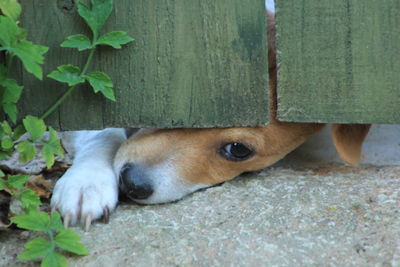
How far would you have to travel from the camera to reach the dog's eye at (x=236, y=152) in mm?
3148

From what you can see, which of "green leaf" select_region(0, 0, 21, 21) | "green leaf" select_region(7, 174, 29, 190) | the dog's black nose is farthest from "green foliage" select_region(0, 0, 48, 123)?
the dog's black nose

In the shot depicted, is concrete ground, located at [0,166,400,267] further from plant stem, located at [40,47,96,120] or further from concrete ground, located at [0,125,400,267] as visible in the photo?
plant stem, located at [40,47,96,120]

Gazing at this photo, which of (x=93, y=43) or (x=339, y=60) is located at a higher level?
(x=93, y=43)

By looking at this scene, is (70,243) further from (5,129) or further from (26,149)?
(5,129)

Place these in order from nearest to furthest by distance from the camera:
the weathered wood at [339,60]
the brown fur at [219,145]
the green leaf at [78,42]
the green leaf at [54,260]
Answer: the green leaf at [54,260] → the green leaf at [78,42] → the weathered wood at [339,60] → the brown fur at [219,145]

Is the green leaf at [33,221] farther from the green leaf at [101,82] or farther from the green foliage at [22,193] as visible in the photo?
the green leaf at [101,82]

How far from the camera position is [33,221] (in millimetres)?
2184

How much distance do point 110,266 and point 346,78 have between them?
1.58m

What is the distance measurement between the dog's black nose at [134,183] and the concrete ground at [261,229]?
78 millimetres

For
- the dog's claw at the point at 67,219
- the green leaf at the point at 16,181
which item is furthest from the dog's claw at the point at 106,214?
the green leaf at the point at 16,181

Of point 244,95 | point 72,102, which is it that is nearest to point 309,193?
point 244,95

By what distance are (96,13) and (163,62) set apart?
1.42 feet

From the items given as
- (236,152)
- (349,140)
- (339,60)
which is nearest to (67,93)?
(236,152)

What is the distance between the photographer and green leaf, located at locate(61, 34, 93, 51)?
255 cm
